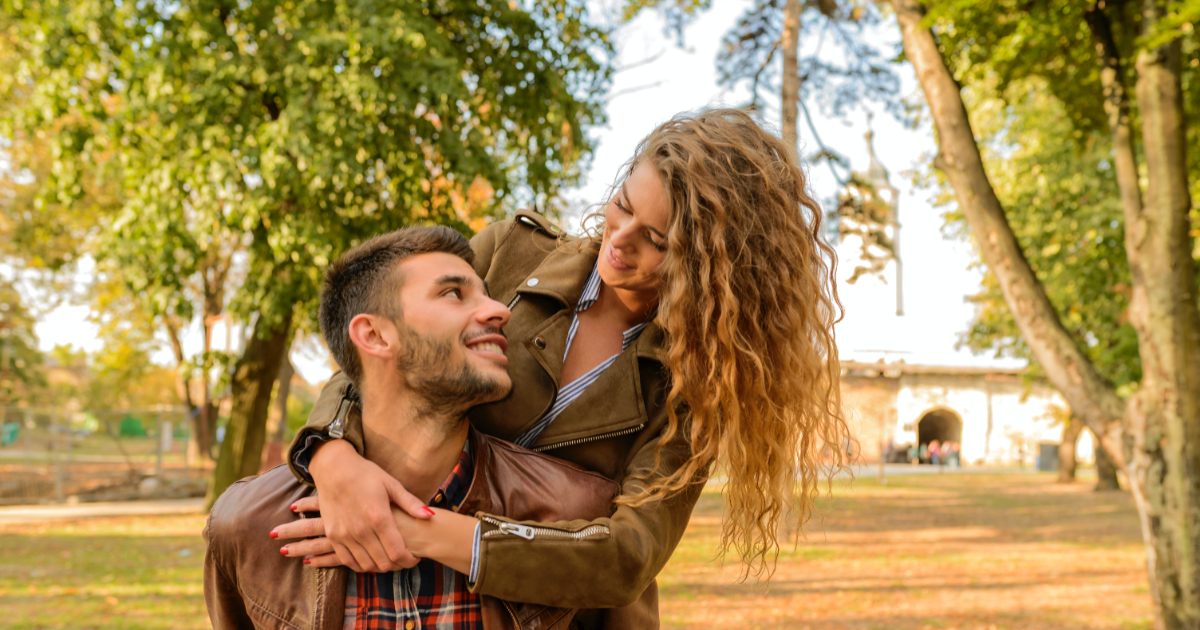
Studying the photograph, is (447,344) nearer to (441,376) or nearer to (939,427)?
(441,376)

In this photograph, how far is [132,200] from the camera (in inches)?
457

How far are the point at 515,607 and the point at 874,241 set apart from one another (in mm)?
8580

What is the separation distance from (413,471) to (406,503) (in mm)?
215

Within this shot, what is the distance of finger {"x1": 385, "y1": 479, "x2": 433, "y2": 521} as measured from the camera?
2.25 meters

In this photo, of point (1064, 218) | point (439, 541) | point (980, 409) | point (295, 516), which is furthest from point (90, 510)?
point (980, 409)

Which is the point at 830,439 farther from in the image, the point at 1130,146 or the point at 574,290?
the point at 1130,146

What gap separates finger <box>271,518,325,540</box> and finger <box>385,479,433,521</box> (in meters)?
0.21

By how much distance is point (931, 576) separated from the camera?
12297mm

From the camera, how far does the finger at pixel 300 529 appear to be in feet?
7.55

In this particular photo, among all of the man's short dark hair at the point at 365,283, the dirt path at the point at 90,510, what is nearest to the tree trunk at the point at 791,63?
the man's short dark hair at the point at 365,283

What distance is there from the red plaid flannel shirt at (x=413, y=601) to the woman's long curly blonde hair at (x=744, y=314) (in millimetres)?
612

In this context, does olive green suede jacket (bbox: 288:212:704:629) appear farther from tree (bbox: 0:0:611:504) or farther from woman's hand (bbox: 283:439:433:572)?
tree (bbox: 0:0:611:504)

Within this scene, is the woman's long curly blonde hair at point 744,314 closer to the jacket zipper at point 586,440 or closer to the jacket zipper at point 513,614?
the jacket zipper at point 586,440

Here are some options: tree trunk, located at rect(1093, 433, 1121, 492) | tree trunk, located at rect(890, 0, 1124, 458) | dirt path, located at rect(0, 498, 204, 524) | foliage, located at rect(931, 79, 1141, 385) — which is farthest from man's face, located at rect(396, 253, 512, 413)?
tree trunk, located at rect(1093, 433, 1121, 492)
